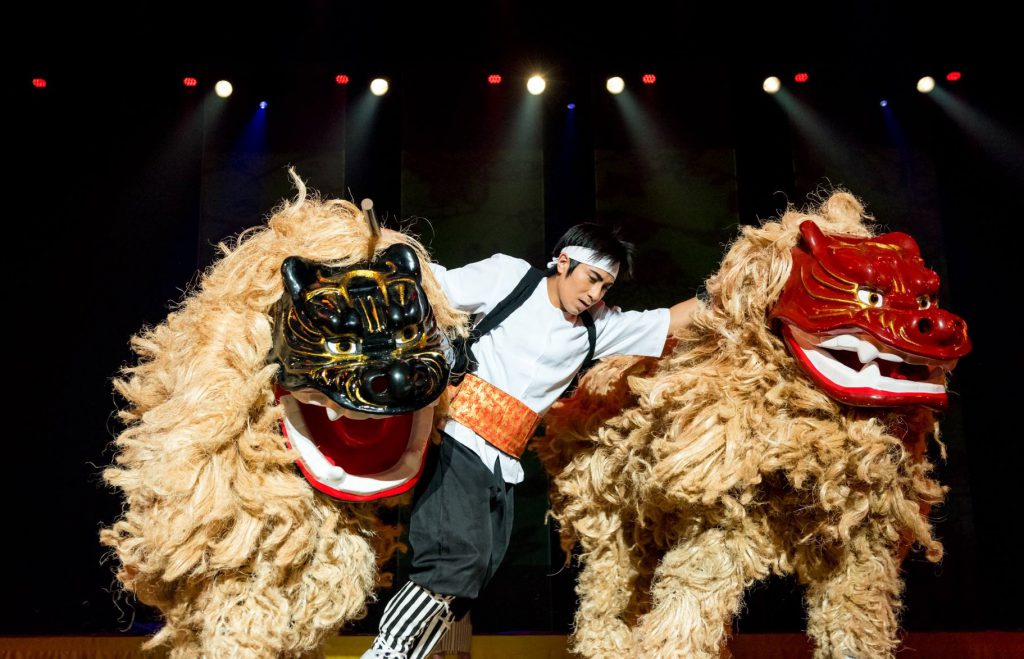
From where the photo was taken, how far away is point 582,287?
6.34 ft

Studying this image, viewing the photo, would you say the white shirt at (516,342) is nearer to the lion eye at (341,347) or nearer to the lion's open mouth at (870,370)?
the lion eye at (341,347)

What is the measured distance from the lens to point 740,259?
1.84 m

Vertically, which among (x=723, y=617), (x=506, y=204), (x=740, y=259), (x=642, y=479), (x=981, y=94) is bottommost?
(x=723, y=617)

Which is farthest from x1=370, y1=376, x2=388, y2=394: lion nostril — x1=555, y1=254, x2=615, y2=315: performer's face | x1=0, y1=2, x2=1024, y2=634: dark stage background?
x1=0, y1=2, x2=1024, y2=634: dark stage background

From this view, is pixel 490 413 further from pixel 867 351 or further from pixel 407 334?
pixel 867 351

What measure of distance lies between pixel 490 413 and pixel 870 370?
824mm

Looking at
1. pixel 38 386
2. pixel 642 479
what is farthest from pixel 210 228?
pixel 642 479

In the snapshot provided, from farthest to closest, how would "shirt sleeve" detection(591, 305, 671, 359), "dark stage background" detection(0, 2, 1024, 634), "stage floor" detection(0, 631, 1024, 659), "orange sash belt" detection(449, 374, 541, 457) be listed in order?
"dark stage background" detection(0, 2, 1024, 634)
"stage floor" detection(0, 631, 1024, 659)
"shirt sleeve" detection(591, 305, 671, 359)
"orange sash belt" detection(449, 374, 541, 457)

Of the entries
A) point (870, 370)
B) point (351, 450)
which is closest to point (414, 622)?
point (351, 450)

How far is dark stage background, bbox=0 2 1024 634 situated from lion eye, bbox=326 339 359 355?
1.68 metres

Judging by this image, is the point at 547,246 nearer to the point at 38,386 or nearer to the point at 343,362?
the point at 343,362

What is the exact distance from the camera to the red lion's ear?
170 centimetres

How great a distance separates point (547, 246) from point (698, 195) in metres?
0.63

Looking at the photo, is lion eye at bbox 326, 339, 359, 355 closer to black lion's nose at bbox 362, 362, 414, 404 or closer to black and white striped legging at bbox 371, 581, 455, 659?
black lion's nose at bbox 362, 362, 414, 404
